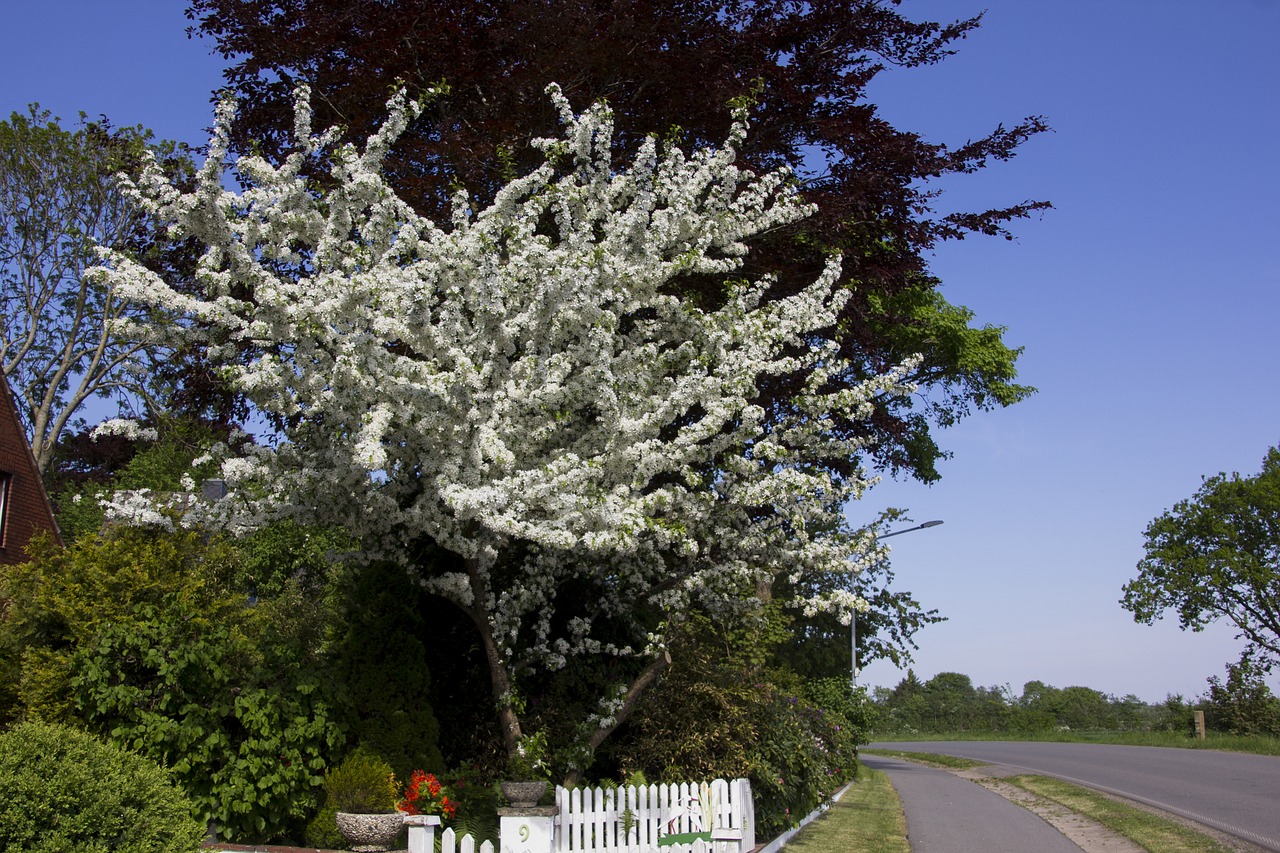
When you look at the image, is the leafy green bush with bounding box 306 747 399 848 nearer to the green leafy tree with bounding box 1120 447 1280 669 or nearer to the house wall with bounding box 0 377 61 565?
the house wall with bounding box 0 377 61 565

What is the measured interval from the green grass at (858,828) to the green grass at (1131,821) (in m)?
2.52

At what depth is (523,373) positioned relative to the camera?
9227 mm

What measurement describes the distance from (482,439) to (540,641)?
326cm

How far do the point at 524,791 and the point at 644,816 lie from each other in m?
1.57

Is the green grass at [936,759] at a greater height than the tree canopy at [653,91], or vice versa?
the tree canopy at [653,91]

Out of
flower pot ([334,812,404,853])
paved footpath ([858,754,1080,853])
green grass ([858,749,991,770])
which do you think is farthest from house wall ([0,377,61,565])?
green grass ([858,749,991,770])

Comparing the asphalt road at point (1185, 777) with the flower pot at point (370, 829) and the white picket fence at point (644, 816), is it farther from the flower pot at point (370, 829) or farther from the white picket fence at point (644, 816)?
the flower pot at point (370, 829)

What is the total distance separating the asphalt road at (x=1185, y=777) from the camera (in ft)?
43.6

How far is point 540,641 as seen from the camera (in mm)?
10852

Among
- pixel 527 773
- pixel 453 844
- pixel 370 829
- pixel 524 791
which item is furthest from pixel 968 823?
pixel 370 829

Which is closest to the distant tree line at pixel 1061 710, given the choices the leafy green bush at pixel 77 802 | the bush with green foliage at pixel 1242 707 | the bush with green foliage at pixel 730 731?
the bush with green foliage at pixel 1242 707

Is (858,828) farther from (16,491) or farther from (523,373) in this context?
(16,491)

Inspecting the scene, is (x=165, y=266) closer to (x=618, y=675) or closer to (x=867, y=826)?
(x=618, y=675)

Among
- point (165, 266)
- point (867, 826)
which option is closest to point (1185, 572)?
point (867, 826)
